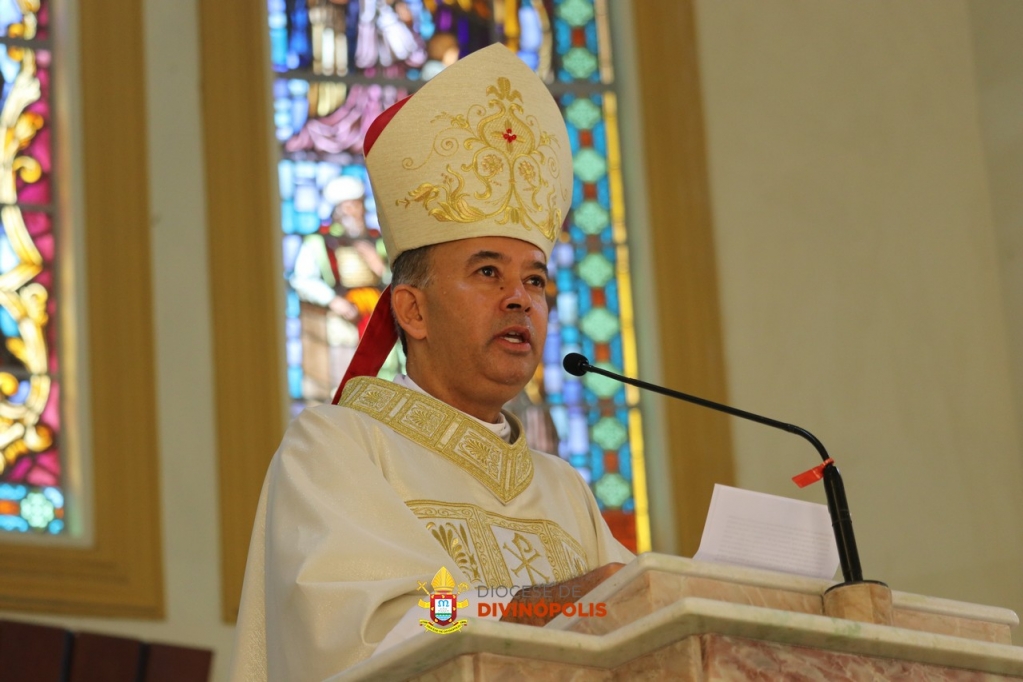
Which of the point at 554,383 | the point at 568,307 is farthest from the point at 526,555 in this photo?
the point at 568,307

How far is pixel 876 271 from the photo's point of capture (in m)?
7.79

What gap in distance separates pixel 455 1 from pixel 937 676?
5743 mm

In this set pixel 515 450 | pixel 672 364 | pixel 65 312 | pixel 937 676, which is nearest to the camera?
pixel 937 676

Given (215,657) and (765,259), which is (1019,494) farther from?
(215,657)

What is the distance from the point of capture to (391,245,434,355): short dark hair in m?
4.07

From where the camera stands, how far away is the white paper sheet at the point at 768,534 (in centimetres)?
281

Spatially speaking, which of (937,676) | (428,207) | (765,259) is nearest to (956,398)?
(765,259)

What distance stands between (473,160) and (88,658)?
2.74 meters

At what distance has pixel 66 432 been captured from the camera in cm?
677

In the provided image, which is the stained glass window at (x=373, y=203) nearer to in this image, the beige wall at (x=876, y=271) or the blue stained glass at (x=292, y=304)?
the blue stained glass at (x=292, y=304)

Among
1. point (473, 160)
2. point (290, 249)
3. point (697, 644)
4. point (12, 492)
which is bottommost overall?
point (697, 644)

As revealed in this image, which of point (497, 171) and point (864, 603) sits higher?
point (497, 171)

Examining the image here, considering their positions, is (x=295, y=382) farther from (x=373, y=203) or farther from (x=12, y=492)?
(x=12, y=492)

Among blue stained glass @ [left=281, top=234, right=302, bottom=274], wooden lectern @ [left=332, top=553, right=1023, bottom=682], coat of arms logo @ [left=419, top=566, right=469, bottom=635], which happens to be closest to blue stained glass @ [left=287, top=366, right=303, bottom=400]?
blue stained glass @ [left=281, top=234, right=302, bottom=274]
